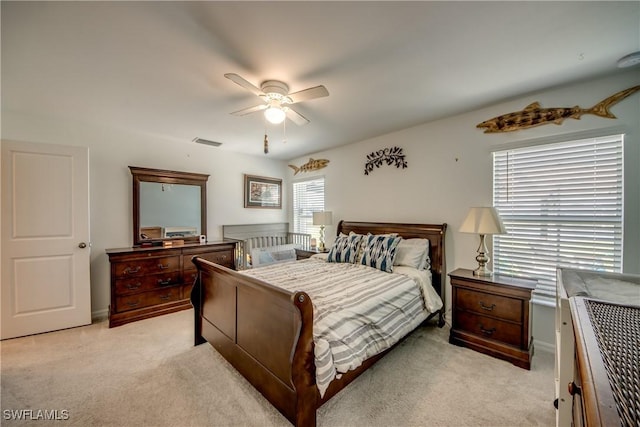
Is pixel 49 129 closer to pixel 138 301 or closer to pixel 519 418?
pixel 138 301

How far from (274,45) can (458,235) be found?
2804 millimetres

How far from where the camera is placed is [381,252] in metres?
3.07

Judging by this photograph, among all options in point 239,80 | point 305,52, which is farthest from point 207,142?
point 305,52

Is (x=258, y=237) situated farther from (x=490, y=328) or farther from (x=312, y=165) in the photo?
(x=490, y=328)

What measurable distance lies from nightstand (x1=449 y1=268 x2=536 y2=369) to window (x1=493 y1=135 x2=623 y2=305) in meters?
0.33

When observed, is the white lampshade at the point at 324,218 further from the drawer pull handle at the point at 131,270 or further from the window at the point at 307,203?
the drawer pull handle at the point at 131,270

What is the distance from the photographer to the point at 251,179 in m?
4.97

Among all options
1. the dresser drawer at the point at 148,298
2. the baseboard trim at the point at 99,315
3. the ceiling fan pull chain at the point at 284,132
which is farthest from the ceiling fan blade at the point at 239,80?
the baseboard trim at the point at 99,315

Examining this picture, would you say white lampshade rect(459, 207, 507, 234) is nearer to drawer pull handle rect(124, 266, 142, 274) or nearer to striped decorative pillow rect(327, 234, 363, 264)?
striped decorative pillow rect(327, 234, 363, 264)

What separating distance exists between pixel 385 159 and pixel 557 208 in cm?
204

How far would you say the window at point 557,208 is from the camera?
7.32 feet

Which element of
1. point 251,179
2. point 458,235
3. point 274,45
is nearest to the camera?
point 274,45

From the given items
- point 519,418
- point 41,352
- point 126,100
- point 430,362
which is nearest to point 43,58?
point 126,100

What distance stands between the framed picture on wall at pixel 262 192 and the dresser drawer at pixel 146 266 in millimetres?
1718
